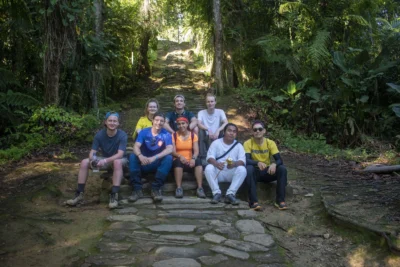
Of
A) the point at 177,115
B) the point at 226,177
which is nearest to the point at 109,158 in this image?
the point at 177,115

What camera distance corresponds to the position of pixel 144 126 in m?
5.86

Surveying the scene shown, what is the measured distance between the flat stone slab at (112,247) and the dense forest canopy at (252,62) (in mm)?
3812

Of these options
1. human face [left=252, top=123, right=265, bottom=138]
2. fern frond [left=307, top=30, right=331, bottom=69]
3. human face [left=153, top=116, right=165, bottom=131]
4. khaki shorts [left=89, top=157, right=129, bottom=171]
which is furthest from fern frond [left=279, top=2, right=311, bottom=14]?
khaki shorts [left=89, top=157, right=129, bottom=171]

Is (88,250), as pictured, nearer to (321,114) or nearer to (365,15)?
(321,114)

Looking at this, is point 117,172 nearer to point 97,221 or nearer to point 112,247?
point 97,221

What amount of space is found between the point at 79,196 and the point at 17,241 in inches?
47.3

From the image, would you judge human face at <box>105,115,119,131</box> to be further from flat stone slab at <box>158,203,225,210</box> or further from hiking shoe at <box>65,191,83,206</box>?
flat stone slab at <box>158,203,225,210</box>

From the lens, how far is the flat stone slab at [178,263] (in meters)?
3.30

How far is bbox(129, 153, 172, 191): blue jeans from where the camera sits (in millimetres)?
5090

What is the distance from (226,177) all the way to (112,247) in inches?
84.2

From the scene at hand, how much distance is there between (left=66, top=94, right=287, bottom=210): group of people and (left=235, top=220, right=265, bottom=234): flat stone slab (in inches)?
18.5

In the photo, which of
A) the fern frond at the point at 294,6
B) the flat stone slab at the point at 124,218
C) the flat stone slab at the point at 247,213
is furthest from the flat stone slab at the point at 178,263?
the fern frond at the point at 294,6

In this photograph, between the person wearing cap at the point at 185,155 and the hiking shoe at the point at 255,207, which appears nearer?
the hiking shoe at the point at 255,207

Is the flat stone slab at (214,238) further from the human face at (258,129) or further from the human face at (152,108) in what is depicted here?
the human face at (152,108)
